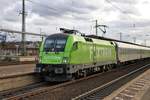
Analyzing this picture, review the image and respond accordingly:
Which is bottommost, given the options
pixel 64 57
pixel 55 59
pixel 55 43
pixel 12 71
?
pixel 12 71

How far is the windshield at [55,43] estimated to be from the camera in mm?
20595

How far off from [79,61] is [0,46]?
1926cm

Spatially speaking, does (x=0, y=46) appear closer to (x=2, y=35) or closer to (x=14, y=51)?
(x=2, y=35)

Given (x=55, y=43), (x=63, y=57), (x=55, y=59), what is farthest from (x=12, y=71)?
(x=63, y=57)

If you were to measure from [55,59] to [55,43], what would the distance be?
1.22 m

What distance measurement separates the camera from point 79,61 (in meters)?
21.6

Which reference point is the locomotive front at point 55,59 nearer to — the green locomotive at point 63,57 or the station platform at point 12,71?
the green locomotive at point 63,57

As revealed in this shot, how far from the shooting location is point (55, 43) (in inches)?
822

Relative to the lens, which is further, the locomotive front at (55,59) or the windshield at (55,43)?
the windshield at (55,43)

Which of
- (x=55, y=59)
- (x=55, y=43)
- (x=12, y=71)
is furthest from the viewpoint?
(x=12, y=71)

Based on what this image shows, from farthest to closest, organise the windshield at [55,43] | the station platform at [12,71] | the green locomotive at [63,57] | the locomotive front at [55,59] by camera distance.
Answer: the station platform at [12,71] → the windshield at [55,43] → the green locomotive at [63,57] → the locomotive front at [55,59]

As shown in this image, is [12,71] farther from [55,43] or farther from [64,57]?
[64,57]

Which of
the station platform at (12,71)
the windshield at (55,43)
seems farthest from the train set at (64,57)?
the station platform at (12,71)

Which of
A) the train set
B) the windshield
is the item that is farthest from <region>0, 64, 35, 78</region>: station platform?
the windshield
